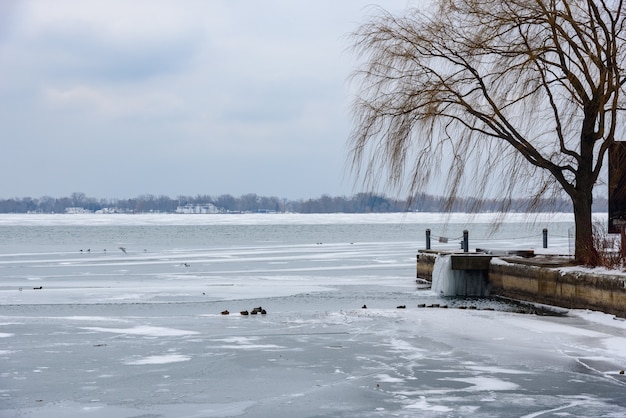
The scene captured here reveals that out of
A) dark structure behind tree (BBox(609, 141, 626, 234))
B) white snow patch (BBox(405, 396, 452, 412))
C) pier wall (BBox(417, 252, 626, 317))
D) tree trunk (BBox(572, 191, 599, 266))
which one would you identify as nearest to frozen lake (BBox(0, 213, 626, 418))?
white snow patch (BBox(405, 396, 452, 412))

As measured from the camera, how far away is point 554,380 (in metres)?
9.44

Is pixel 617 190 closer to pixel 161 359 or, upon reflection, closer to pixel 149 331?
pixel 149 331

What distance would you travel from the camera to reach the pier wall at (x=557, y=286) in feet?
51.3

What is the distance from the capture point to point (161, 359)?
10750mm

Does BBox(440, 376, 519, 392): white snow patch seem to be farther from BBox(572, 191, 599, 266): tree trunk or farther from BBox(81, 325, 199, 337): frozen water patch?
BBox(572, 191, 599, 266): tree trunk

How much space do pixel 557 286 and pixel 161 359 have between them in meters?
10.2

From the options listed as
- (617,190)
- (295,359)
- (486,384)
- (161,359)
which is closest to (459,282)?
(617,190)

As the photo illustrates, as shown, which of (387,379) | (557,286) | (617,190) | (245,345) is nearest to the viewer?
(387,379)

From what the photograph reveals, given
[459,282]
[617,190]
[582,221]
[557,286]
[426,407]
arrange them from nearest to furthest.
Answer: [426,407] → [557,286] → [617,190] → [582,221] → [459,282]

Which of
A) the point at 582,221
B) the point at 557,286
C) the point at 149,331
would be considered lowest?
the point at 149,331

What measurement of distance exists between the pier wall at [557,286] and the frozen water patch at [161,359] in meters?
7.81

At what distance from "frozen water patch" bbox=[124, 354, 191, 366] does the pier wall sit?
781 cm

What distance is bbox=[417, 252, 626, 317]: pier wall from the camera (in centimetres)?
1565

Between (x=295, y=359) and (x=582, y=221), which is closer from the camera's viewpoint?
(x=295, y=359)
